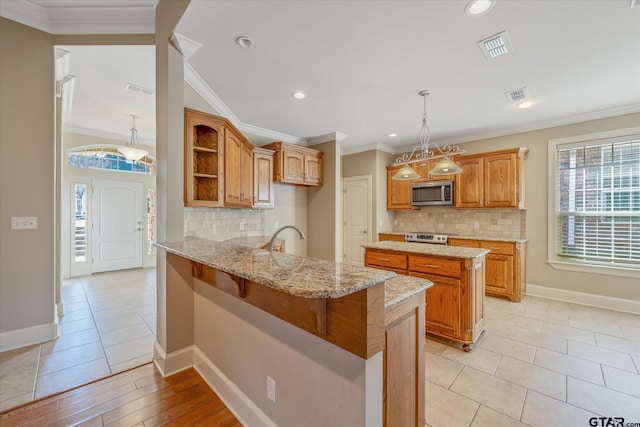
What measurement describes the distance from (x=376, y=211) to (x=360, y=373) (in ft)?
15.0

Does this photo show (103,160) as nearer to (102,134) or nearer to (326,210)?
(102,134)

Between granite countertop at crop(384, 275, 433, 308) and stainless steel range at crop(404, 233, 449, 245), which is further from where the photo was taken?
stainless steel range at crop(404, 233, 449, 245)

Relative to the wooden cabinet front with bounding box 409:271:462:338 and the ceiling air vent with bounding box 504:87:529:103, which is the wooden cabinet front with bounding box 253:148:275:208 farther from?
the ceiling air vent with bounding box 504:87:529:103

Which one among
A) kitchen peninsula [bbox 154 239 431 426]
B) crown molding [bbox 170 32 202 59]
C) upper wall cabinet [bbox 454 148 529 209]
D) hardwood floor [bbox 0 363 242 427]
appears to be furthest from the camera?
upper wall cabinet [bbox 454 148 529 209]

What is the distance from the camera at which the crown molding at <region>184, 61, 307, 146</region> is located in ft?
8.83

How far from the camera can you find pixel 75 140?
4941mm

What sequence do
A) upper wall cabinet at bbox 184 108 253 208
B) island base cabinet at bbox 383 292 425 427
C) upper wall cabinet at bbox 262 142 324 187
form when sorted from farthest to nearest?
1. upper wall cabinet at bbox 262 142 324 187
2. upper wall cabinet at bbox 184 108 253 208
3. island base cabinet at bbox 383 292 425 427

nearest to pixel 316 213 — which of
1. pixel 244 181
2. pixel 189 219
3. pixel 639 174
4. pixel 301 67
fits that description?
pixel 244 181

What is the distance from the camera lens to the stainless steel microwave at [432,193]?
474 cm

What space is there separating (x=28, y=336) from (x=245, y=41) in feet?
11.1

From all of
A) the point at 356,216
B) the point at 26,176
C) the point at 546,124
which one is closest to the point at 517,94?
the point at 546,124

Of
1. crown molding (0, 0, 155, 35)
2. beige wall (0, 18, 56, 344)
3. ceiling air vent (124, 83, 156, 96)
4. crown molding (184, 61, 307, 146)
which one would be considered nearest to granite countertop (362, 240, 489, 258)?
crown molding (184, 61, 307, 146)

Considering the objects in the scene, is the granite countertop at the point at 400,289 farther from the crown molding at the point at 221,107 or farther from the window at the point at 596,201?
the window at the point at 596,201

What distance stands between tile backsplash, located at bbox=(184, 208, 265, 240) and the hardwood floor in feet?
4.56
